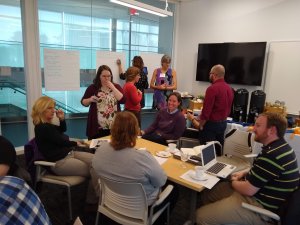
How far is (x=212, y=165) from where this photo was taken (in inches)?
82.7

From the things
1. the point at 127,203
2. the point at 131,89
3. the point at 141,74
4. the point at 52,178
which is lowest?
the point at 52,178

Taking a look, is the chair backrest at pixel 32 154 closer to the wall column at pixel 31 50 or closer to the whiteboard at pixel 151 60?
the wall column at pixel 31 50

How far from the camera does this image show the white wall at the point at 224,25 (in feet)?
12.8

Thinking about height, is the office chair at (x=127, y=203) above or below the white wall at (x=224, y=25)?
below

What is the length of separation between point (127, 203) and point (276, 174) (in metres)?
0.98

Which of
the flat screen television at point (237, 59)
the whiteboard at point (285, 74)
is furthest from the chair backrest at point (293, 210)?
the flat screen television at point (237, 59)

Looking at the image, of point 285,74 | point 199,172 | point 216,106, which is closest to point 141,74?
point 216,106

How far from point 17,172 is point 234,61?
3.81 m

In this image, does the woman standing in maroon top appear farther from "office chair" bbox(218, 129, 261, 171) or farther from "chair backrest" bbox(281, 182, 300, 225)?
"chair backrest" bbox(281, 182, 300, 225)

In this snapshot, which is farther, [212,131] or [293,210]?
[212,131]

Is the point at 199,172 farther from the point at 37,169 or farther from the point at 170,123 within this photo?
the point at 37,169

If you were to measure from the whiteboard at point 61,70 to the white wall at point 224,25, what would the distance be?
2444 millimetres

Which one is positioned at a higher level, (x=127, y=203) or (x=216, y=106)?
(x=216, y=106)

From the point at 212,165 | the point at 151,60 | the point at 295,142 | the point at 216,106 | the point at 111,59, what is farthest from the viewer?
the point at 151,60
